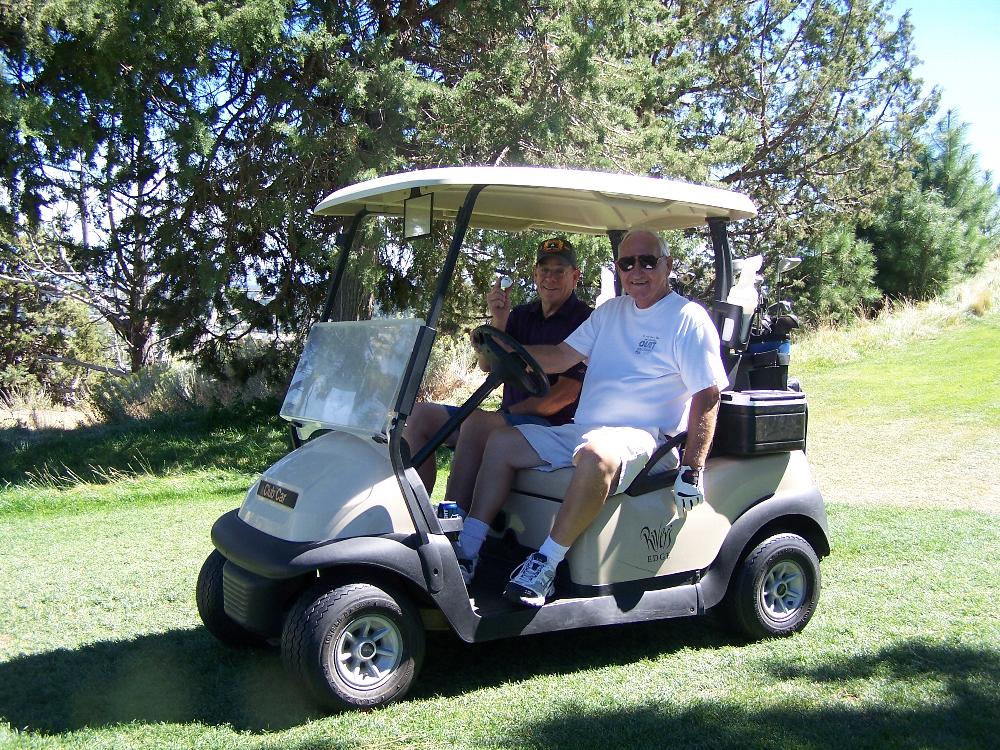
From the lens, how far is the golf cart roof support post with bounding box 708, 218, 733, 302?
3892 millimetres

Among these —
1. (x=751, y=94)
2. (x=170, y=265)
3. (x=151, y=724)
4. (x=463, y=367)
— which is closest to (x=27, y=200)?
(x=170, y=265)

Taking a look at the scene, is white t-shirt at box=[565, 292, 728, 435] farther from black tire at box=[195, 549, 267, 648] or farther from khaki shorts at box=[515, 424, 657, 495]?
black tire at box=[195, 549, 267, 648]

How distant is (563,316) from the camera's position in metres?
4.41

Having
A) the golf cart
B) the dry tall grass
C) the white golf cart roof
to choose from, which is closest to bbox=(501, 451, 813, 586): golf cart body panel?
the golf cart

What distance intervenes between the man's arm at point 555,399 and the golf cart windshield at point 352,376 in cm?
85

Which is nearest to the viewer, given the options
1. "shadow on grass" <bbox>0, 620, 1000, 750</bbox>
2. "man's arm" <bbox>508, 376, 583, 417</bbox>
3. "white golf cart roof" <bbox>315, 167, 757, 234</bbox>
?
"shadow on grass" <bbox>0, 620, 1000, 750</bbox>

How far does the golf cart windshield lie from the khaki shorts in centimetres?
64

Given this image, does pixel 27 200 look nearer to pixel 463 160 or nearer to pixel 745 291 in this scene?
pixel 463 160

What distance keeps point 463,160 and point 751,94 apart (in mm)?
8751

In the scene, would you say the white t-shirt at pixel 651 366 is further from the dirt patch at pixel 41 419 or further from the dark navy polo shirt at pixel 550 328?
the dirt patch at pixel 41 419

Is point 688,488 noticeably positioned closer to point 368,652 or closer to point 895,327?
point 368,652

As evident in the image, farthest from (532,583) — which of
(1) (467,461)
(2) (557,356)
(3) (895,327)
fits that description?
(3) (895,327)

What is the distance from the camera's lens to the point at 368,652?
3.17 meters

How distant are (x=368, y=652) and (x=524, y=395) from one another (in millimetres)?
1429
